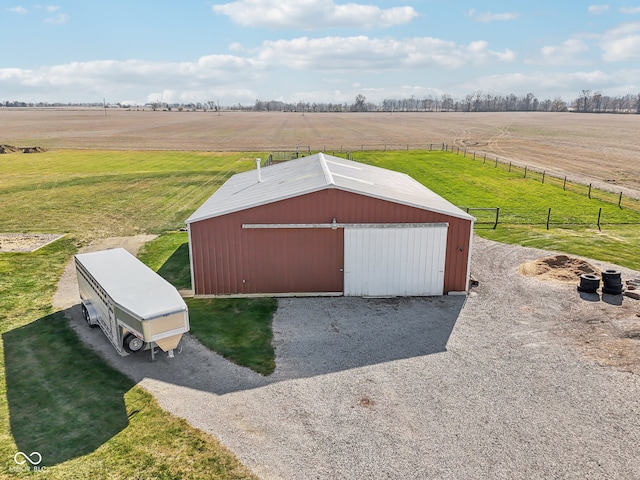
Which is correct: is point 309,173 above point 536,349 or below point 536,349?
above

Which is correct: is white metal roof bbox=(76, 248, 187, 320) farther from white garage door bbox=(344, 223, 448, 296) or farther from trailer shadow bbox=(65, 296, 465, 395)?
white garage door bbox=(344, 223, 448, 296)

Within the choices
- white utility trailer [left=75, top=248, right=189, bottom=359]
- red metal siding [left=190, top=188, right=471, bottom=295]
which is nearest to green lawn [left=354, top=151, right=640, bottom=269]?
red metal siding [left=190, top=188, right=471, bottom=295]

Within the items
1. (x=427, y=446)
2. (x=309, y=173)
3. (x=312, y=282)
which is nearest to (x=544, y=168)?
(x=309, y=173)

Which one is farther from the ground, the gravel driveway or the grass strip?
the grass strip

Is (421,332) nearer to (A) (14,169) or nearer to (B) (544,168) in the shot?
(B) (544,168)

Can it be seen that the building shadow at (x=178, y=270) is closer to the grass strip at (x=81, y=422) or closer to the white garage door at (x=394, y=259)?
the grass strip at (x=81, y=422)

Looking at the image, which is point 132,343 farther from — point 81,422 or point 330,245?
point 330,245
